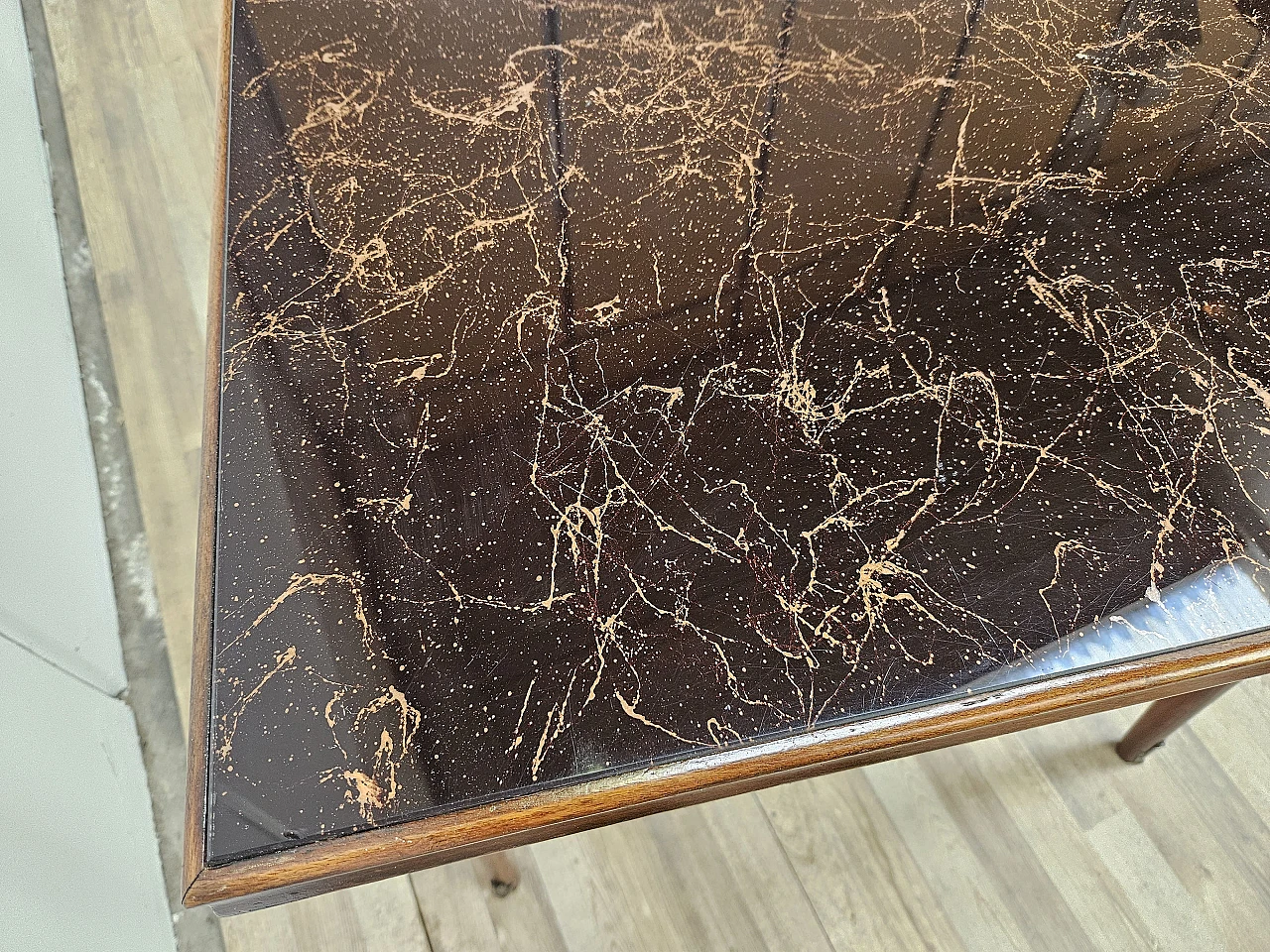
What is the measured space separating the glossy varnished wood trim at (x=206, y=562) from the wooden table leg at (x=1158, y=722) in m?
1.04

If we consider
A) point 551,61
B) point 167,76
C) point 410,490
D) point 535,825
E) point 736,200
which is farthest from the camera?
point 167,76

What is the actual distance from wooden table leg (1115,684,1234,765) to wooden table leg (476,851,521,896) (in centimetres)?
89

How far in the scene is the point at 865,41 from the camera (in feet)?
3.41

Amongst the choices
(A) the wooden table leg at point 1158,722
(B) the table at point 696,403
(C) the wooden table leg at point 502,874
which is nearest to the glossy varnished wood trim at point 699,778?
(B) the table at point 696,403

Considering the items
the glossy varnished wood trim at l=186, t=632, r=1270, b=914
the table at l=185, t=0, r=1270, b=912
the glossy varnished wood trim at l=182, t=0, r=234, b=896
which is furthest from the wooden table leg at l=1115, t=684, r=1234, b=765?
the glossy varnished wood trim at l=182, t=0, r=234, b=896

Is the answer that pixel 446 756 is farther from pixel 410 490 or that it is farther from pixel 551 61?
pixel 551 61

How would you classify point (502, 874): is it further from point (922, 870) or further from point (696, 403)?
point (696, 403)

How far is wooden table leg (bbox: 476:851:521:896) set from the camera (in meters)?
1.18

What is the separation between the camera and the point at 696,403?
0.80m

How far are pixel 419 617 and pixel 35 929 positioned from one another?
67 cm

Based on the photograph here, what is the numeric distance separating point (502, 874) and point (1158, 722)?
36.3 inches

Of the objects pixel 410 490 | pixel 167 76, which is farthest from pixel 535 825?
pixel 167 76

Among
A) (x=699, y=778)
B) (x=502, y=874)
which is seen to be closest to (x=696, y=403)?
(x=699, y=778)

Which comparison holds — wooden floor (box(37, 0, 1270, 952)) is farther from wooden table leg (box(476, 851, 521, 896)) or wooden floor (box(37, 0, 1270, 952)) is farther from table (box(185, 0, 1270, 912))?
table (box(185, 0, 1270, 912))
